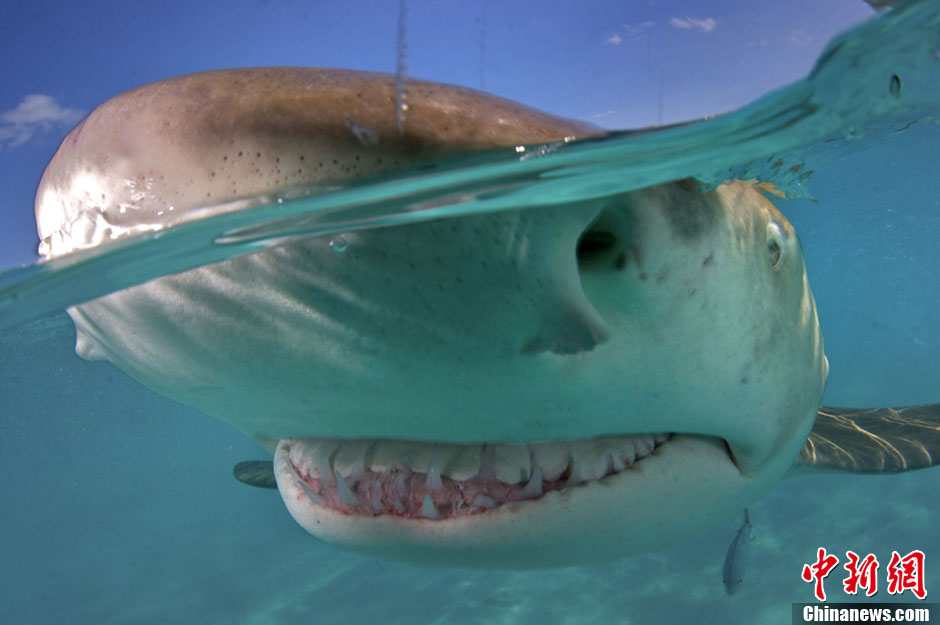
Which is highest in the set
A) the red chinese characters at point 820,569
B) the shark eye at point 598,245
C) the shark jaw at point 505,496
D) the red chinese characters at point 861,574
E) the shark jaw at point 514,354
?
the shark eye at point 598,245

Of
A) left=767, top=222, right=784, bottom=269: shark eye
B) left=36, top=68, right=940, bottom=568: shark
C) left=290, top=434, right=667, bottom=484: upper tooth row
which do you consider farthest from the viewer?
left=290, top=434, right=667, bottom=484: upper tooth row

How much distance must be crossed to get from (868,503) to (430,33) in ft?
38.3

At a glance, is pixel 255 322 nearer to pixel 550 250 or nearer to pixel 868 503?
pixel 550 250

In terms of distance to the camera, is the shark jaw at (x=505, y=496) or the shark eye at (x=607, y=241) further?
the shark jaw at (x=505, y=496)

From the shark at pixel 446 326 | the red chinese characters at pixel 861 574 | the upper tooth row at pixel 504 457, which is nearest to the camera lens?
the shark at pixel 446 326

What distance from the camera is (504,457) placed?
1.75 metres

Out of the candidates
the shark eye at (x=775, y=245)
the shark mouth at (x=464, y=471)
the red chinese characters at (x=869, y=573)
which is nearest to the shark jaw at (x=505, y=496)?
the shark mouth at (x=464, y=471)

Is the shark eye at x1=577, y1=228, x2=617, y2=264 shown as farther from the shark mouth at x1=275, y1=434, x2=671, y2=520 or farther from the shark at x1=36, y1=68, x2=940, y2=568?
the shark mouth at x1=275, y1=434, x2=671, y2=520

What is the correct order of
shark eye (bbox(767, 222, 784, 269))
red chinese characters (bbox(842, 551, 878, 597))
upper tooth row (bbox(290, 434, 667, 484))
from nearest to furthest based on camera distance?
shark eye (bbox(767, 222, 784, 269))
upper tooth row (bbox(290, 434, 667, 484))
red chinese characters (bbox(842, 551, 878, 597))

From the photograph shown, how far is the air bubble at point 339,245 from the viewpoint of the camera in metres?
1.14

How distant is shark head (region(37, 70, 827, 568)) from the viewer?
3.68 ft

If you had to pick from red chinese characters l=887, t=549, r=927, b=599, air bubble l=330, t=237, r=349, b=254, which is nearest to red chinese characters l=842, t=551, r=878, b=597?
red chinese characters l=887, t=549, r=927, b=599

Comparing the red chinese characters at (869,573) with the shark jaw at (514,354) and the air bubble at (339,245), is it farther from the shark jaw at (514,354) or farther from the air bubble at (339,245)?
the air bubble at (339,245)

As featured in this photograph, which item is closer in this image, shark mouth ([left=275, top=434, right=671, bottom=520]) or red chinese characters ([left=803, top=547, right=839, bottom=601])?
shark mouth ([left=275, top=434, right=671, bottom=520])
